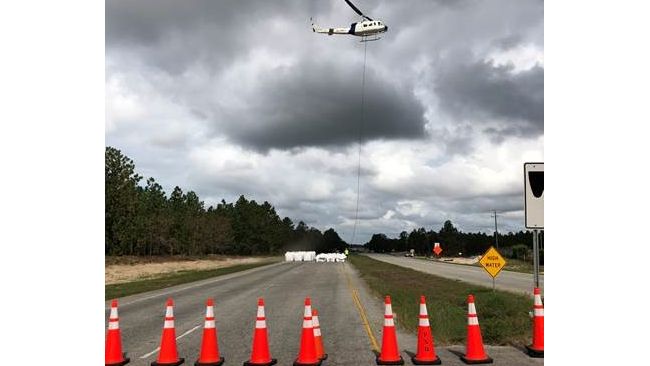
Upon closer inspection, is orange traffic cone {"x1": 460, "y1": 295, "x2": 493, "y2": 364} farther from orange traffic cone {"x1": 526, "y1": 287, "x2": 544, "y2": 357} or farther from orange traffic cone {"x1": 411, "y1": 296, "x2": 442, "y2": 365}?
orange traffic cone {"x1": 526, "y1": 287, "x2": 544, "y2": 357}

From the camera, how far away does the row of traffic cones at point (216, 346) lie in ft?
29.4

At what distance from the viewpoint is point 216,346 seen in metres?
9.27

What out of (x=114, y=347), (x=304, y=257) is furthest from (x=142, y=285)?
(x=304, y=257)

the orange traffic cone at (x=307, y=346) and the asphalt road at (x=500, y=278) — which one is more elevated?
the orange traffic cone at (x=307, y=346)

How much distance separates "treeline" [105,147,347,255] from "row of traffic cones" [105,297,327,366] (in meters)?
72.6

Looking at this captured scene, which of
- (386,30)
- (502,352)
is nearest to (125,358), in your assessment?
(502,352)

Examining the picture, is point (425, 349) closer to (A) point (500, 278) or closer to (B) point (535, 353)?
(B) point (535, 353)

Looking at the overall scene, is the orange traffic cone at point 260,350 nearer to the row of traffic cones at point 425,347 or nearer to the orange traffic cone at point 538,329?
the row of traffic cones at point 425,347

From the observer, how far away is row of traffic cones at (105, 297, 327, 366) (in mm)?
8961

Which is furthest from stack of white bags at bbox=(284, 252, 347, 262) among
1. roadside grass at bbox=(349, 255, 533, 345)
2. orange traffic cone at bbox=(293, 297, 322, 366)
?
orange traffic cone at bbox=(293, 297, 322, 366)

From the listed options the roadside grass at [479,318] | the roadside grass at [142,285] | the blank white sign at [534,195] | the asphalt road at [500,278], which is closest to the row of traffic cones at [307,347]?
the roadside grass at [479,318]

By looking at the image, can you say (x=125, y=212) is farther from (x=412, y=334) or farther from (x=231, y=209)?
(x=231, y=209)

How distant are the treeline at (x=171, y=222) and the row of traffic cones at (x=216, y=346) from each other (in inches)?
2859

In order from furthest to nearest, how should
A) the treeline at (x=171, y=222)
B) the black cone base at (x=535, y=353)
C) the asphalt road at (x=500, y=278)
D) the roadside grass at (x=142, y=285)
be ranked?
the treeline at (x=171, y=222) < the asphalt road at (x=500, y=278) < the roadside grass at (x=142, y=285) < the black cone base at (x=535, y=353)
